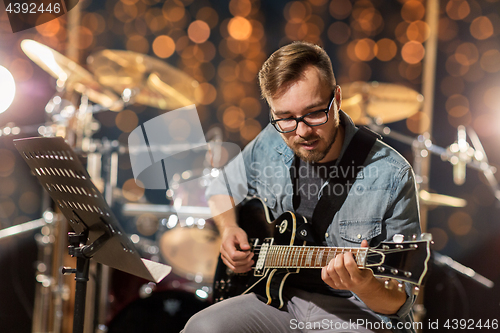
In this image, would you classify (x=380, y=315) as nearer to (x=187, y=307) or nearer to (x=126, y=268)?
(x=126, y=268)

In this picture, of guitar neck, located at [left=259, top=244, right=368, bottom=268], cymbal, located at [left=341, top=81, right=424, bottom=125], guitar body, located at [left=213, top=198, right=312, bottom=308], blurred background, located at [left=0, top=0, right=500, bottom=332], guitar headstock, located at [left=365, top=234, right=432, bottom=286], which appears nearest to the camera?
guitar headstock, located at [left=365, top=234, right=432, bottom=286]

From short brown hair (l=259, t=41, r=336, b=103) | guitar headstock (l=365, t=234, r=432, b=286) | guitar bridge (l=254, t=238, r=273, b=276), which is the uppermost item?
short brown hair (l=259, t=41, r=336, b=103)

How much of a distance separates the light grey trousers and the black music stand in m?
0.27

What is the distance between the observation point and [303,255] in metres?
1.49

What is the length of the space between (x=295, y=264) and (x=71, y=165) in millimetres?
882

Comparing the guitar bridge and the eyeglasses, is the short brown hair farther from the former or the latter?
the guitar bridge

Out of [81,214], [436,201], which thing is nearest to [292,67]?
[81,214]

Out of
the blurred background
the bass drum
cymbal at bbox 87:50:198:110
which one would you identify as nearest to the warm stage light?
the blurred background

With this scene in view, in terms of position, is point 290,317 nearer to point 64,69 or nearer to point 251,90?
point 64,69

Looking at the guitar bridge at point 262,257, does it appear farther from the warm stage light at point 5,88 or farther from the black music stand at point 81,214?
the warm stage light at point 5,88

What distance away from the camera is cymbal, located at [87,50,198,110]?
2945 millimetres

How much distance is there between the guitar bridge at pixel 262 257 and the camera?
1630mm

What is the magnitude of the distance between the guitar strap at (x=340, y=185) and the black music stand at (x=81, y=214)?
0.65 meters

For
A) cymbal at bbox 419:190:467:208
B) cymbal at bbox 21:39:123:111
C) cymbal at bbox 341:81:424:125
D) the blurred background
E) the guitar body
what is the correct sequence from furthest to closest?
the blurred background → cymbal at bbox 341:81:424:125 → cymbal at bbox 419:190:467:208 → cymbal at bbox 21:39:123:111 → the guitar body
